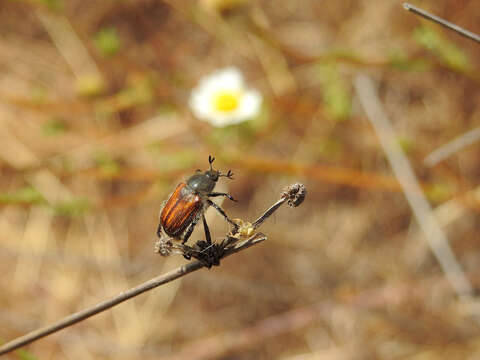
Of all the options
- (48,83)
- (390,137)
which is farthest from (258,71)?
(48,83)

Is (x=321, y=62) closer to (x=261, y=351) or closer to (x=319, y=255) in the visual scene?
(x=319, y=255)

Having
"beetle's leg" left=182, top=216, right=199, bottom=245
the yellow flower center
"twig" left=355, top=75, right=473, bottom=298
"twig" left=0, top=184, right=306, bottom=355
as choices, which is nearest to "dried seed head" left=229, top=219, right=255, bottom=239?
"twig" left=0, top=184, right=306, bottom=355

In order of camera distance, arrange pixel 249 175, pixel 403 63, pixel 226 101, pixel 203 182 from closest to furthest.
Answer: pixel 203 182
pixel 403 63
pixel 226 101
pixel 249 175

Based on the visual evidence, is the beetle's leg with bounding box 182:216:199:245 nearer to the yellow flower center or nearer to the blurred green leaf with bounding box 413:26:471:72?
the blurred green leaf with bounding box 413:26:471:72

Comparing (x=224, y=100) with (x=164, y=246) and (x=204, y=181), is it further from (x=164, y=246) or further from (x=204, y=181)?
(x=164, y=246)

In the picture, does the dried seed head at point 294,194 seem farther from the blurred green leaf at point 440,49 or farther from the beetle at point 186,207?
the blurred green leaf at point 440,49

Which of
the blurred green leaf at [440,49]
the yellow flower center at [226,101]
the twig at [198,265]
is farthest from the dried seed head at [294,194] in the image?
the yellow flower center at [226,101]

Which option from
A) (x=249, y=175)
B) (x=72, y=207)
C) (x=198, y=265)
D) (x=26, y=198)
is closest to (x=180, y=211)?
(x=198, y=265)
